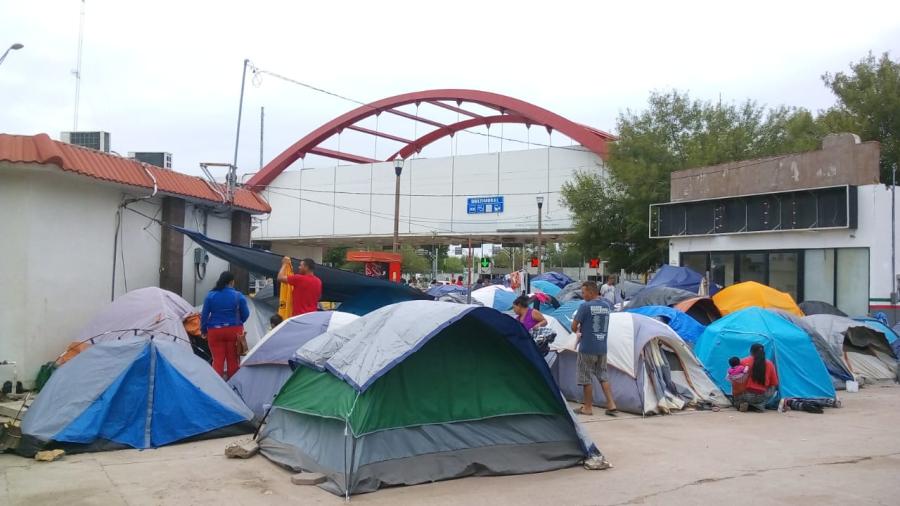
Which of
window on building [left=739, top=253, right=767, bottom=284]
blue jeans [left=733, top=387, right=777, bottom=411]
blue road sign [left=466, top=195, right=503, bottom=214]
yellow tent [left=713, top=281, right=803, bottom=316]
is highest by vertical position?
blue road sign [left=466, top=195, right=503, bottom=214]

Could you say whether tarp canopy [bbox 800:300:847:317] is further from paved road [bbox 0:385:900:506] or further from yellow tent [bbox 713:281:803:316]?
paved road [bbox 0:385:900:506]

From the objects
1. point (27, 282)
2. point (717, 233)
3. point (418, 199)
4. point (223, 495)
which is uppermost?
point (418, 199)

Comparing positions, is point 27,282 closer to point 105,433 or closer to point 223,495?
point 105,433

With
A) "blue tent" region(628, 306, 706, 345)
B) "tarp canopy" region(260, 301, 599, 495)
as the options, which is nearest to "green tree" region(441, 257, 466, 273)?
"blue tent" region(628, 306, 706, 345)

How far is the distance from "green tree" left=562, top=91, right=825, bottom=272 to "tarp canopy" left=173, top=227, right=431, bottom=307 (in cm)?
1845

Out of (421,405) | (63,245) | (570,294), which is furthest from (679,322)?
(63,245)

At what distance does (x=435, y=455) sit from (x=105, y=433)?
3490mm

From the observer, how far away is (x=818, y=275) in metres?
19.3

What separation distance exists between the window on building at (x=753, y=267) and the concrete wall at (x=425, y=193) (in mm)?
20216

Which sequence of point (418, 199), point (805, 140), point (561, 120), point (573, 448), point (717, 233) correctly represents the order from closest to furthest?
point (573, 448), point (717, 233), point (805, 140), point (561, 120), point (418, 199)

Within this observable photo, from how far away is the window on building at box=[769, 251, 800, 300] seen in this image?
65.3 feet

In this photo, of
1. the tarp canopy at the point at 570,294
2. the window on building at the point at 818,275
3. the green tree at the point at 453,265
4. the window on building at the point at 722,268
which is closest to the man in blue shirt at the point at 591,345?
the window on building at the point at 818,275

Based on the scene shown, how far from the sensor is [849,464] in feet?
25.1

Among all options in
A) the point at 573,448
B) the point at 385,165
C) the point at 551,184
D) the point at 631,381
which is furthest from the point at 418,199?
the point at 573,448
